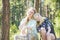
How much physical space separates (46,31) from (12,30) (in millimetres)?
404

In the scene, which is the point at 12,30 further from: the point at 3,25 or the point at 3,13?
the point at 3,13

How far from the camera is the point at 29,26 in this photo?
1710mm

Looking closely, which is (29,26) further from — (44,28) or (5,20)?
(5,20)

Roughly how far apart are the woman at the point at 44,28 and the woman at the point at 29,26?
0.19 feet

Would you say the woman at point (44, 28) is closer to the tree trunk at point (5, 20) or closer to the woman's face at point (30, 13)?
the woman's face at point (30, 13)

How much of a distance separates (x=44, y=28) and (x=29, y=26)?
7.2 inches

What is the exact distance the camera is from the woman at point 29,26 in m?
1.69

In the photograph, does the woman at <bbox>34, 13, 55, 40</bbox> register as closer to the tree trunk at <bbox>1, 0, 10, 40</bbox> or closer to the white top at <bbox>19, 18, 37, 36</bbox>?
the white top at <bbox>19, 18, 37, 36</bbox>

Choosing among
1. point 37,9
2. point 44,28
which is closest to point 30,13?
point 37,9

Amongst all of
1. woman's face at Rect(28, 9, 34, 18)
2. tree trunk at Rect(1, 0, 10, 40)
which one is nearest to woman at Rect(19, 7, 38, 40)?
woman's face at Rect(28, 9, 34, 18)

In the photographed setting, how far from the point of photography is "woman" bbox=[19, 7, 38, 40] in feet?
5.55

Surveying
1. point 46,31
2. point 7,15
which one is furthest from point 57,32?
point 7,15

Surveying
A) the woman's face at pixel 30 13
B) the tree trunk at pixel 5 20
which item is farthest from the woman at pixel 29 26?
the tree trunk at pixel 5 20

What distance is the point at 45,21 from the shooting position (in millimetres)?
1738
